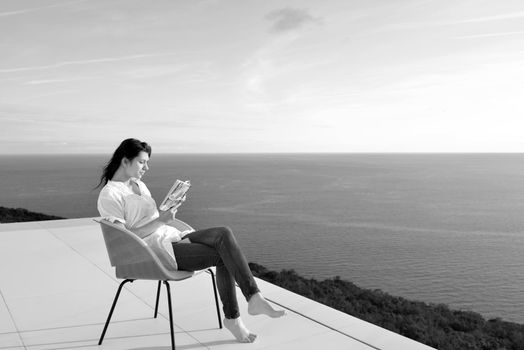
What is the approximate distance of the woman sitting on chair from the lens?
2.51 m

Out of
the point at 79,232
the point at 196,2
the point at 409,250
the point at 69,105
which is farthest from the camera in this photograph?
the point at 69,105

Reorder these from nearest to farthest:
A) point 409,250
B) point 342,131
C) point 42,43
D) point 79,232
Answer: point 79,232 → point 42,43 → point 409,250 → point 342,131

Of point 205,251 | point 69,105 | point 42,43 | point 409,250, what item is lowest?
point 409,250

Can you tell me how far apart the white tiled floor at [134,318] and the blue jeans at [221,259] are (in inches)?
11.8

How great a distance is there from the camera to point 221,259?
2592mm

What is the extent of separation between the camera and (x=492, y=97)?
57094mm

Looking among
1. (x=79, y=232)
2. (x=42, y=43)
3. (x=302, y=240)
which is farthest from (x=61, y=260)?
(x=302, y=240)

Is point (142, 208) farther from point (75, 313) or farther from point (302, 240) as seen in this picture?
point (302, 240)

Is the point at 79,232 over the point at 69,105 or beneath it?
beneath

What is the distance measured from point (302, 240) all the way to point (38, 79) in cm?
1696

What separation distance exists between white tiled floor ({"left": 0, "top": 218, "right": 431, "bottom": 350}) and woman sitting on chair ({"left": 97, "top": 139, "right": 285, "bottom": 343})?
0.32 m

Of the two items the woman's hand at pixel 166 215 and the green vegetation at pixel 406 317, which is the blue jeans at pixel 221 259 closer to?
the woman's hand at pixel 166 215

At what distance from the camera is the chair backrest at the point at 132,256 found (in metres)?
2.43

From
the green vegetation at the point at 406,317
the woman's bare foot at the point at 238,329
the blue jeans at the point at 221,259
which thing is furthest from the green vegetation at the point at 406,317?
the blue jeans at the point at 221,259
